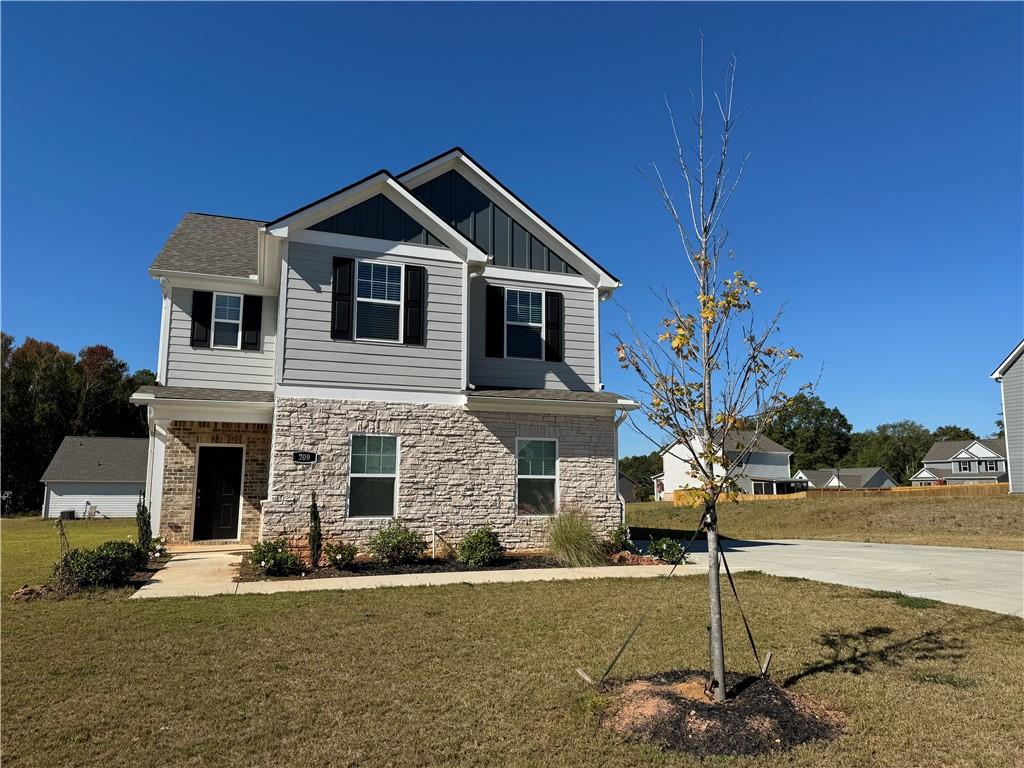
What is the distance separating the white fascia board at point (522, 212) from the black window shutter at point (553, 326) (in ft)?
3.26

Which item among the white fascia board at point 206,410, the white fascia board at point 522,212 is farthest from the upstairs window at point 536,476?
the white fascia board at point 206,410

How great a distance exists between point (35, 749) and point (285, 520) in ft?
25.2

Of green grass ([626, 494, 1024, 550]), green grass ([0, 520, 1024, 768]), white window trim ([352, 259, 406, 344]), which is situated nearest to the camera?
green grass ([0, 520, 1024, 768])

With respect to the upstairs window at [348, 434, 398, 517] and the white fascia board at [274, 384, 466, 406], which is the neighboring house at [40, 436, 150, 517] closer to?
the white fascia board at [274, 384, 466, 406]

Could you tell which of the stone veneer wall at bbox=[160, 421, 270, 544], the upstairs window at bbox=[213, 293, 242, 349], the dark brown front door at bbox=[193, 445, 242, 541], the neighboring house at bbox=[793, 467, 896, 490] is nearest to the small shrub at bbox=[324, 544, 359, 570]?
the stone veneer wall at bbox=[160, 421, 270, 544]

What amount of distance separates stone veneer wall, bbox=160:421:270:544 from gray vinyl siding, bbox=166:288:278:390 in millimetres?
996

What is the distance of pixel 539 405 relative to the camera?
537 inches

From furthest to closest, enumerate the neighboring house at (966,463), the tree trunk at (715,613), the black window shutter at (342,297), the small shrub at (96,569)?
the neighboring house at (966,463) → the black window shutter at (342,297) → the small shrub at (96,569) → the tree trunk at (715,613)

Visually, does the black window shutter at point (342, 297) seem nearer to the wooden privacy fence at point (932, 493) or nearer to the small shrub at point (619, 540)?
the small shrub at point (619, 540)

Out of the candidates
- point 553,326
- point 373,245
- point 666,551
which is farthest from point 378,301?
point 666,551

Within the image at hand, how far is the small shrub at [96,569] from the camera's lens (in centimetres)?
956

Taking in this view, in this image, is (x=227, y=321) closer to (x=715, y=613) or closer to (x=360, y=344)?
(x=360, y=344)

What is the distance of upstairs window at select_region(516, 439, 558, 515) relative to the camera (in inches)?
537

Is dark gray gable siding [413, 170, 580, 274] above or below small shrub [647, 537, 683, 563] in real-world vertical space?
above
